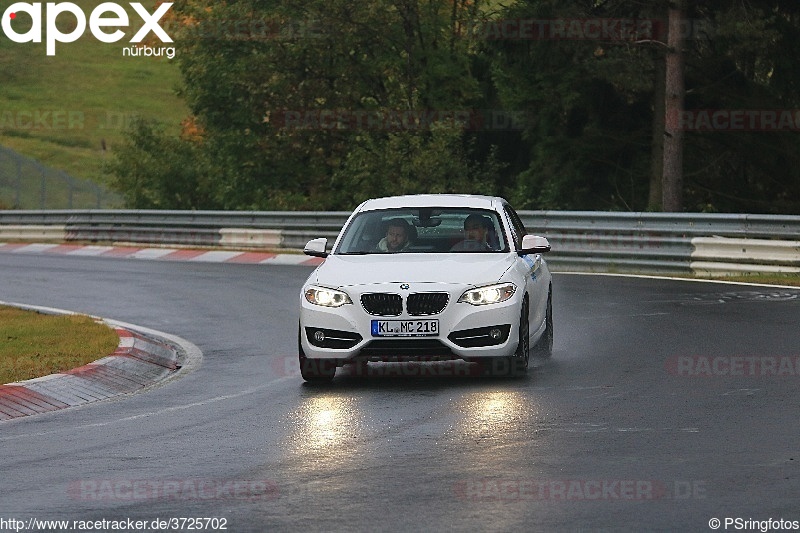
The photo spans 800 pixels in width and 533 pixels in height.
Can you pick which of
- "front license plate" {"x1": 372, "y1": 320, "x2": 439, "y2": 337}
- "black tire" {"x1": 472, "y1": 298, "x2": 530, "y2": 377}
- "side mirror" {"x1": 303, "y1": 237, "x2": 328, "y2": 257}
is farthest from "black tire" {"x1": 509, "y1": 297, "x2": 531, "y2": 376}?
"side mirror" {"x1": 303, "y1": 237, "x2": 328, "y2": 257}

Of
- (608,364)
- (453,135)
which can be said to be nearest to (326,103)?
(453,135)

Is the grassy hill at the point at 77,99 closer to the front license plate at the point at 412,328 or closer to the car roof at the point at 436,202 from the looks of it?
the car roof at the point at 436,202

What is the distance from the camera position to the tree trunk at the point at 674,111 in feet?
112

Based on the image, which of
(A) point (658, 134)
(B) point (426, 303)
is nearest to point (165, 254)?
(A) point (658, 134)

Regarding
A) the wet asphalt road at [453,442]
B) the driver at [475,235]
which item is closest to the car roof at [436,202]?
the driver at [475,235]

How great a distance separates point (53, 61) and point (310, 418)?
141m

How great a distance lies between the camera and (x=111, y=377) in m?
14.4

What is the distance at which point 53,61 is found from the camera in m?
148

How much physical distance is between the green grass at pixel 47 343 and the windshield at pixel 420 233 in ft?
9.04

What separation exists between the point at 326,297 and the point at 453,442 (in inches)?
138

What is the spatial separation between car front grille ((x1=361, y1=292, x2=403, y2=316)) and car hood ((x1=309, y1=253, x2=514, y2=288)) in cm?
12

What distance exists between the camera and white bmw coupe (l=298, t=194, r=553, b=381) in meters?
13.3

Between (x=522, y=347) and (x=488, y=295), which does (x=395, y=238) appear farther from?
(x=522, y=347)

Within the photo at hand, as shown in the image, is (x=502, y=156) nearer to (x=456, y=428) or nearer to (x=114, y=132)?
(x=456, y=428)
